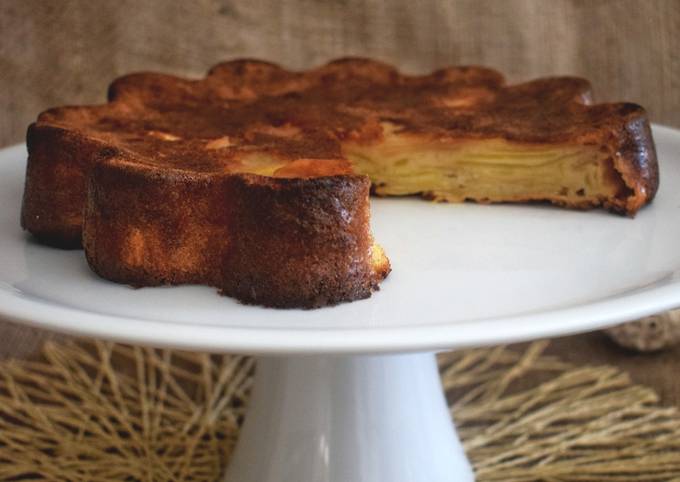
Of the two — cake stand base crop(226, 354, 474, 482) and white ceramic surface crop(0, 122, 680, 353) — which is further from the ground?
white ceramic surface crop(0, 122, 680, 353)

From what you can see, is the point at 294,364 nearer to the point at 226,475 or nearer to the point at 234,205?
the point at 226,475

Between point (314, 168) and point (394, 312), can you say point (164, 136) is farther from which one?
point (394, 312)

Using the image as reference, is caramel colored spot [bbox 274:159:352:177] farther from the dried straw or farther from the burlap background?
the burlap background

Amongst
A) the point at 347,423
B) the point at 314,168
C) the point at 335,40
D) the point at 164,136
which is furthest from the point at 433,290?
the point at 335,40

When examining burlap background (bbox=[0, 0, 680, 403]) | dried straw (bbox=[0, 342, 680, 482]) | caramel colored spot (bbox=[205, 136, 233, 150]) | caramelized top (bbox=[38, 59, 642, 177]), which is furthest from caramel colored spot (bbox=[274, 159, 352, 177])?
burlap background (bbox=[0, 0, 680, 403])

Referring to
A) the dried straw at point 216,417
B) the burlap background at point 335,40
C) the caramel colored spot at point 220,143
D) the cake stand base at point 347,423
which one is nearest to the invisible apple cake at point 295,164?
the caramel colored spot at point 220,143
